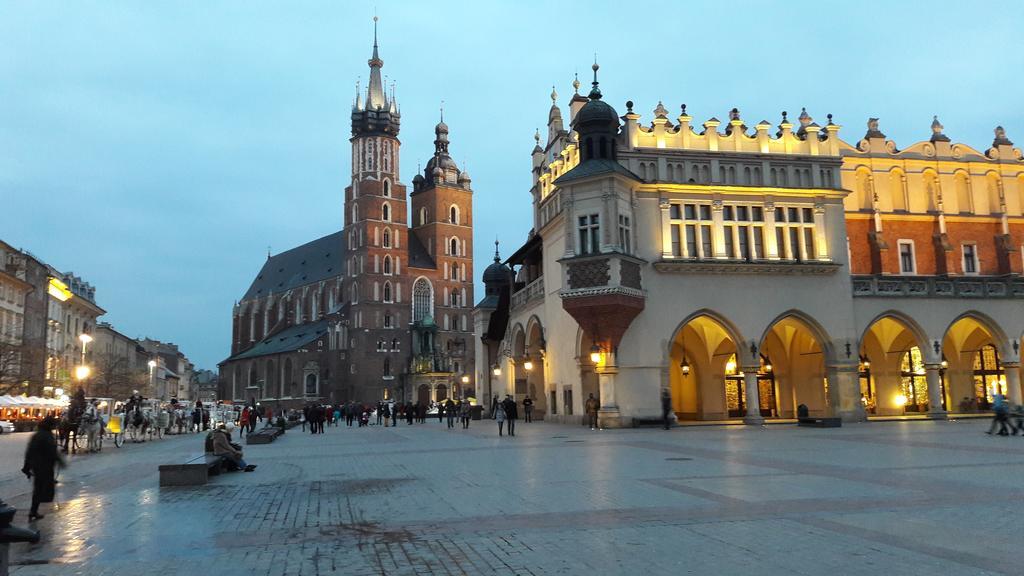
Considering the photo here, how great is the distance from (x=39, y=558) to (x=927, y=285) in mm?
37315

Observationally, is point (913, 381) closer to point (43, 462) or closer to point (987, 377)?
point (987, 377)

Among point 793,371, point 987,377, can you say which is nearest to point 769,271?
point 793,371

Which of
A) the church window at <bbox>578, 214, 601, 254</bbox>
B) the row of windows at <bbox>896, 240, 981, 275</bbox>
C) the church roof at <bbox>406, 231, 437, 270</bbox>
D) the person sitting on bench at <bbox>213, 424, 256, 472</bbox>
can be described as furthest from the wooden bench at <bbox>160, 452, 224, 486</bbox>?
the church roof at <bbox>406, 231, 437, 270</bbox>

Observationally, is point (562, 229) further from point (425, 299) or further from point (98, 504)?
point (425, 299)

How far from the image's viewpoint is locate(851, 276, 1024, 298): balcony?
35750mm

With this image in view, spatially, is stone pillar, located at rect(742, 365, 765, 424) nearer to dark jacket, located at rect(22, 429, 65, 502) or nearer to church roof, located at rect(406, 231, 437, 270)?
dark jacket, located at rect(22, 429, 65, 502)

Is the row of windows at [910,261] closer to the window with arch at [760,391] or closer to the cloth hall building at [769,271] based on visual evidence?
the cloth hall building at [769,271]

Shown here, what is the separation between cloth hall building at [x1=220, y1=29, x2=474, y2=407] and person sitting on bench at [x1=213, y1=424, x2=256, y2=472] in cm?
8057

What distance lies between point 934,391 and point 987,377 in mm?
5937

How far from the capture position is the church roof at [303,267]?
118188 mm

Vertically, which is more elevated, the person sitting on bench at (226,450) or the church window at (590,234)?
the church window at (590,234)

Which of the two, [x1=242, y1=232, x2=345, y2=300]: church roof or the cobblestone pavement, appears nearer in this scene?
the cobblestone pavement

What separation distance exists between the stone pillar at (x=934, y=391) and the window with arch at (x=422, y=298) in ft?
256

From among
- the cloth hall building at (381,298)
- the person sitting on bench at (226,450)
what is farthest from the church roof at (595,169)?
the cloth hall building at (381,298)
